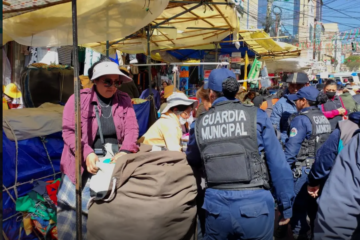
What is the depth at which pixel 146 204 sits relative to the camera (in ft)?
7.95

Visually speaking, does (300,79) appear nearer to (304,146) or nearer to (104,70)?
(304,146)

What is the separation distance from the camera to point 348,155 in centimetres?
229

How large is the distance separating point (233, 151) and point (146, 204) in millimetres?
781

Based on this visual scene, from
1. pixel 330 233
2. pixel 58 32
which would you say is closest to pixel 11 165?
pixel 58 32

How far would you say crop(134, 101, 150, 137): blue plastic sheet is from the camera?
6164mm

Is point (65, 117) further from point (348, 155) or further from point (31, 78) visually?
point (31, 78)

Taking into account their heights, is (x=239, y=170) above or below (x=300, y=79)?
below

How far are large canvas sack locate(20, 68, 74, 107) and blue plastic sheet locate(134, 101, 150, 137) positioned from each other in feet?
4.42

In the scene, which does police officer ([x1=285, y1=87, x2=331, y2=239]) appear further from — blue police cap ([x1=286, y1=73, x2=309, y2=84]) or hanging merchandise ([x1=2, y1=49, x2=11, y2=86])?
hanging merchandise ([x1=2, y1=49, x2=11, y2=86])

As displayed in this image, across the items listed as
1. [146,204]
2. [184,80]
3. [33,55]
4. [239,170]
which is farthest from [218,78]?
[184,80]

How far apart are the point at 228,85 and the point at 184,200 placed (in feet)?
3.31

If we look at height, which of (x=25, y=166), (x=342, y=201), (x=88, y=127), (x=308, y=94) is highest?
(x=308, y=94)

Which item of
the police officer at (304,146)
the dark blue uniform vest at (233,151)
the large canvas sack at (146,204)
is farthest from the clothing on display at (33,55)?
the dark blue uniform vest at (233,151)

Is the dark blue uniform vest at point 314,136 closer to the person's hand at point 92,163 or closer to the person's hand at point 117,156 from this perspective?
the person's hand at point 117,156
